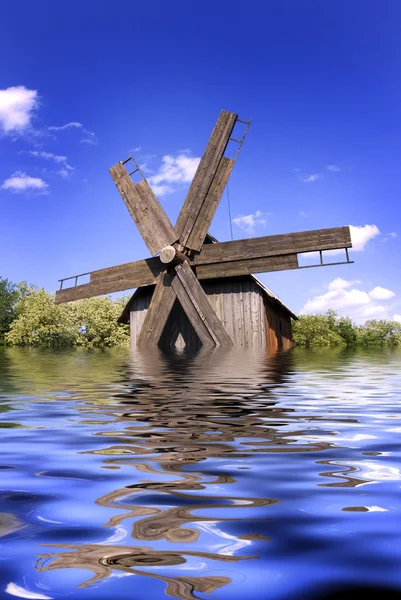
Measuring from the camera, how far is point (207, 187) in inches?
694

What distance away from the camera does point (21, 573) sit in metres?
1.18

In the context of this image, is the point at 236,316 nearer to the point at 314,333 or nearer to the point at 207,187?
the point at 207,187

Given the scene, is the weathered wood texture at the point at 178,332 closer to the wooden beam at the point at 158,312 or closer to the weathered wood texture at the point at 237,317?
the weathered wood texture at the point at 237,317

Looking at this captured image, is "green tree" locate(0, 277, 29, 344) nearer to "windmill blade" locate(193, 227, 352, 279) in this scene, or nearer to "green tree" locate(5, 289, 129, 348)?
"green tree" locate(5, 289, 129, 348)

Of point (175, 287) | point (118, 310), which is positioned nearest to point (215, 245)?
point (175, 287)

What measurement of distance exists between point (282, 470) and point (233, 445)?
531mm

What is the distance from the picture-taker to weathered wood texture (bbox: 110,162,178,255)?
714 inches

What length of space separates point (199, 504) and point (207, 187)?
1657 cm

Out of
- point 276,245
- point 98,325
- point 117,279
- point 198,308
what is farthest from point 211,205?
point 98,325

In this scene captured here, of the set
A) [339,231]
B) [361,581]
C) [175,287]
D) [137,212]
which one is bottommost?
[361,581]

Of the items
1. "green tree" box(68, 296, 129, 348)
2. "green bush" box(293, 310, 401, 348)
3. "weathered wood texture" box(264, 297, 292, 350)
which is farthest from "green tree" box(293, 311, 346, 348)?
"weathered wood texture" box(264, 297, 292, 350)

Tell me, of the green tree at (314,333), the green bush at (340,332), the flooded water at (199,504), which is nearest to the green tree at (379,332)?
the green bush at (340,332)

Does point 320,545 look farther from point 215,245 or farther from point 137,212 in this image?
point 137,212

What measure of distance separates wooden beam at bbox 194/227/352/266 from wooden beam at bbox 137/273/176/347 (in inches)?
51.3
